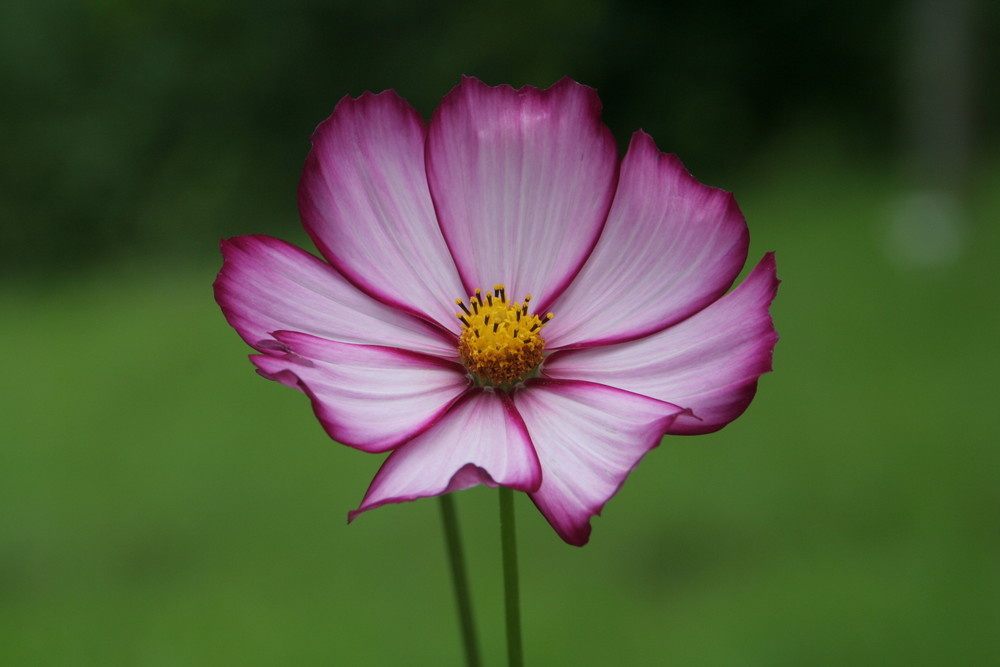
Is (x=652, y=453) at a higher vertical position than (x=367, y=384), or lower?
higher

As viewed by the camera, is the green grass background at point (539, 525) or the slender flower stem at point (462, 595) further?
the green grass background at point (539, 525)

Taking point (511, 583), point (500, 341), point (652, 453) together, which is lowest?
point (511, 583)

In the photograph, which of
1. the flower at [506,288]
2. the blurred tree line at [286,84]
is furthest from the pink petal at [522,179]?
the blurred tree line at [286,84]

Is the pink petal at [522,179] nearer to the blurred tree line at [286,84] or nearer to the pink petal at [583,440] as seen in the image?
the pink petal at [583,440]

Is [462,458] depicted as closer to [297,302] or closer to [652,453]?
[297,302]

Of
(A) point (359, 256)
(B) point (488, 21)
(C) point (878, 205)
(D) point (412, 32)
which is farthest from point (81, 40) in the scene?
(A) point (359, 256)

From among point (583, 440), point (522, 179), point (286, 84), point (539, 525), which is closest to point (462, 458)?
point (583, 440)
